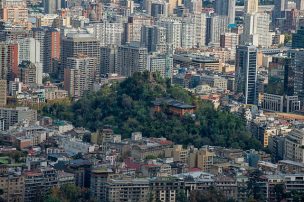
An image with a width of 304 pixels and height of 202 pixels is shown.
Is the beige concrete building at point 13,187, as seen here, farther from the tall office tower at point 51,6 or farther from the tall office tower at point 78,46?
the tall office tower at point 51,6

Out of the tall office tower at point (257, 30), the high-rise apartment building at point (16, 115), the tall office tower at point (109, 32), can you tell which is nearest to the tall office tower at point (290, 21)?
the tall office tower at point (257, 30)

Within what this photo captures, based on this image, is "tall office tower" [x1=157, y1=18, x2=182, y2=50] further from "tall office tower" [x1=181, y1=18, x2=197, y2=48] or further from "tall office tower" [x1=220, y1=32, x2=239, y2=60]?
"tall office tower" [x1=220, y1=32, x2=239, y2=60]

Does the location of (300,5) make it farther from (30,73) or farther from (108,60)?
(30,73)

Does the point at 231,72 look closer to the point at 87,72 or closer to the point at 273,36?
the point at 87,72

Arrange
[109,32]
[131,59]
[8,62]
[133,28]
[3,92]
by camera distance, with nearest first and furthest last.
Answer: [3,92] → [8,62] → [131,59] → [109,32] → [133,28]

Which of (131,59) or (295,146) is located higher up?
(131,59)

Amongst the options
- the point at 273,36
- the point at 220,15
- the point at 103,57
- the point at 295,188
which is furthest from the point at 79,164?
the point at 220,15

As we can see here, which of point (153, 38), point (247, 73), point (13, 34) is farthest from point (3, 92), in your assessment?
point (153, 38)
